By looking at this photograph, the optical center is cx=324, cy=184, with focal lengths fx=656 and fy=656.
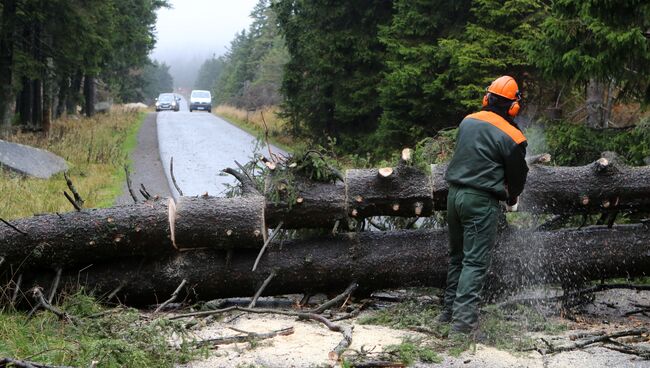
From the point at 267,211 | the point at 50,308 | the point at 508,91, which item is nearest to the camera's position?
the point at 508,91

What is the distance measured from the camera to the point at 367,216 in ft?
22.8

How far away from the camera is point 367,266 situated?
694 cm

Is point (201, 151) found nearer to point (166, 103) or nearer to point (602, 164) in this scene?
point (602, 164)

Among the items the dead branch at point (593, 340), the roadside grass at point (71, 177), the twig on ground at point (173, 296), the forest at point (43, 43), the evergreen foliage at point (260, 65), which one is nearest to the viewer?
the dead branch at point (593, 340)

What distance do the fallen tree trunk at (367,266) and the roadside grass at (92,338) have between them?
579 millimetres

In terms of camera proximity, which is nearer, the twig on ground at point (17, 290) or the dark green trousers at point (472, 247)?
the dark green trousers at point (472, 247)

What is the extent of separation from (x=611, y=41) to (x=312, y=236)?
4.61 metres

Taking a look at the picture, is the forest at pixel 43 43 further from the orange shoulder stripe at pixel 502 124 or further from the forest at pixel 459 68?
the orange shoulder stripe at pixel 502 124

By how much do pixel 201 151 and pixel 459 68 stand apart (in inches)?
356

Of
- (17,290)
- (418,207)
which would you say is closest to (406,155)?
(418,207)

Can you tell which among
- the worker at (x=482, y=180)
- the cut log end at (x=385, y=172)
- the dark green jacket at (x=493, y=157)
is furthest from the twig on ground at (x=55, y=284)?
the dark green jacket at (x=493, y=157)

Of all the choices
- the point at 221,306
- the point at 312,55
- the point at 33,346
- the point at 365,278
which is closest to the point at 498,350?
the point at 365,278

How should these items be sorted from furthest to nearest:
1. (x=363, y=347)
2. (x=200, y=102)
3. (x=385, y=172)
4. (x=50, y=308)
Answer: (x=200, y=102)
(x=385, y=172)
(x=50, y=308)
(x=363, y=347)

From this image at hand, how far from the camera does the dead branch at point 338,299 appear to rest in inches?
256
